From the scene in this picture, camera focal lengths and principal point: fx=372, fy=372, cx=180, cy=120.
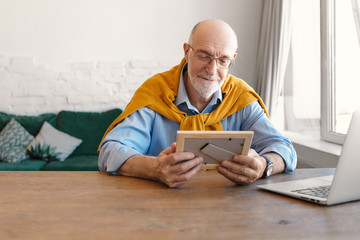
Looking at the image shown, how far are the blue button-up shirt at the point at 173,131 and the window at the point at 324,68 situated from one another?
4.10ft

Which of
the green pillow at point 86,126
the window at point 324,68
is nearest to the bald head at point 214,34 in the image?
the window at point 324,68

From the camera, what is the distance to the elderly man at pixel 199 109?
1655 mm

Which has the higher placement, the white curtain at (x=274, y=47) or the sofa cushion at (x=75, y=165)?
the white curtain at (x=274, y=47)

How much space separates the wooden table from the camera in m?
0.85

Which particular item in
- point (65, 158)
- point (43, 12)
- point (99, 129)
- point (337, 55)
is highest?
point (43, 12)

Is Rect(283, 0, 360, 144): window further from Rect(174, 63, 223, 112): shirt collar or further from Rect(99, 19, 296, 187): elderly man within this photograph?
Rect(174, 63, 223, 112): shirt collar

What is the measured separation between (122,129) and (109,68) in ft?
8.10

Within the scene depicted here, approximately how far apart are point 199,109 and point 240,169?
74 cm

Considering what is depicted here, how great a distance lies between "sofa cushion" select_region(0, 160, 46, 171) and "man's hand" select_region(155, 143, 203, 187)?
2.32 meters

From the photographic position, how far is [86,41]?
4.04m

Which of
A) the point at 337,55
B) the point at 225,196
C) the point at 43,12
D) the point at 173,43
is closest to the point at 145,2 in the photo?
the point at 173,43

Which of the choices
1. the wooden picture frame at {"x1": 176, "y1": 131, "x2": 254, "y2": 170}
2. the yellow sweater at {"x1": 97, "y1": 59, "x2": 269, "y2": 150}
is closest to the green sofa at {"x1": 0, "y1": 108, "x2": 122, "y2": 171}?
the yellow sweater at {"x1": 97, "y1": 59, "x2": 269, "y2": 150}

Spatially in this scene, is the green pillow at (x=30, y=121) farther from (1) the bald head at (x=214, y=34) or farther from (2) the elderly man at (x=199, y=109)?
(1) the bald head at (x=214, y=34)

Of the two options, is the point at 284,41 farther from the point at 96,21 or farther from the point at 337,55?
the point at 96,21
